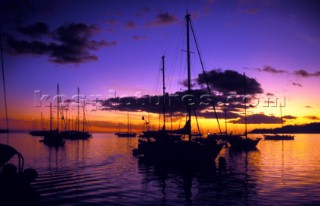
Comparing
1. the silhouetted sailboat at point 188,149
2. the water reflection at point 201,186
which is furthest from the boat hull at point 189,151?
the water reflection at point 201,186

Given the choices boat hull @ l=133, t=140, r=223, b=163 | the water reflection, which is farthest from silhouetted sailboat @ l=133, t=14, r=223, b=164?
the water reflection

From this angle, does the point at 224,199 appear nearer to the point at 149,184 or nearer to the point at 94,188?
the point at 149,184

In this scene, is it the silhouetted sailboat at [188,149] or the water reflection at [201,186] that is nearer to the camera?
the water reflection at [201,186]

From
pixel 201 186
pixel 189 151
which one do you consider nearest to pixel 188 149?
pixel 189 151

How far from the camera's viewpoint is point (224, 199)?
24422mm

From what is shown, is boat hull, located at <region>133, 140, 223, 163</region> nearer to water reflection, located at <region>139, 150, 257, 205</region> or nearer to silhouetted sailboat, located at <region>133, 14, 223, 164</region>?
silhouetted sailboat, located at <region>133, 14, 223, 164</region>

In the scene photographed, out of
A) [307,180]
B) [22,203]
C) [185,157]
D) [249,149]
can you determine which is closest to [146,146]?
[185,157]

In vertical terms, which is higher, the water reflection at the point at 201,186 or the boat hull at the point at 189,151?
the boat hull at the point at 189,151

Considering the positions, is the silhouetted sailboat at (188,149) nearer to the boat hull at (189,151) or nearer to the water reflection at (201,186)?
the boat hull at (189,151)

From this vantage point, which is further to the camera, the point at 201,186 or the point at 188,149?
the point at 188,149

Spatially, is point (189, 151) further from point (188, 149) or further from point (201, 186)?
point (201, 186)

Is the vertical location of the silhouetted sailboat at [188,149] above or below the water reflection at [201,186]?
above

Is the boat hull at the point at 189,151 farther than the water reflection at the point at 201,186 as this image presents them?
Yes

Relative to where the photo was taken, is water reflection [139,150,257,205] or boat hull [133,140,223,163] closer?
water reflection [139,150,257,205]
